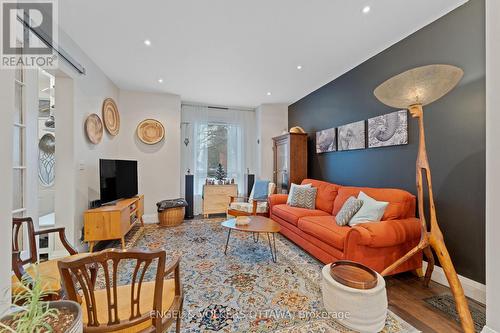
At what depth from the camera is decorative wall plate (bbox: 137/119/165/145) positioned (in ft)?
14.9

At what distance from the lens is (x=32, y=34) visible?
2061 mm

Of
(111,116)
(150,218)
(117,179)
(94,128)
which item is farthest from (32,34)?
(150,218)

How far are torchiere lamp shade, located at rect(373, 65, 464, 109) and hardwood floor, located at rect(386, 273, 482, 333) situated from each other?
1742mm

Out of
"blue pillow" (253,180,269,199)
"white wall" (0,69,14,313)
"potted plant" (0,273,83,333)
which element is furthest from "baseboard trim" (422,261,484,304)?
"white wall" (0,69,14,313)

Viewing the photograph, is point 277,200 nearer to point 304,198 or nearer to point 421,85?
point 304,198

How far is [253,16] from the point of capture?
2238 mm

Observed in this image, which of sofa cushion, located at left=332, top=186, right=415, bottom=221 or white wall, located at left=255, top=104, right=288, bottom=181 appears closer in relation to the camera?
sofa cushion, located at left=332, top=186, right=415, bottom=221

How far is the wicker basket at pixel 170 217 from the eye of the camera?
4.20 metres

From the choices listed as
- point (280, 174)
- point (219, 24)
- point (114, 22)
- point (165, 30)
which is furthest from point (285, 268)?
point (114, 22)

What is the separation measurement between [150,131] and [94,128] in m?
1.34

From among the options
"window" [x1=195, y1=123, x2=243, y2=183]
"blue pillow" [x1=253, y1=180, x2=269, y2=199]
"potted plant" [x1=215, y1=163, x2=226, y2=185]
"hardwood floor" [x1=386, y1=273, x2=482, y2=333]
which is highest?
"window" [x1=195, y1=123, x2=243, y2=183]

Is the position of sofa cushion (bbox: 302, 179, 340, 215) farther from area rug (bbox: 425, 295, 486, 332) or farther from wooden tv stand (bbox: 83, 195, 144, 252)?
wooden tv stand (bbox: 83, 195, 144, 252)

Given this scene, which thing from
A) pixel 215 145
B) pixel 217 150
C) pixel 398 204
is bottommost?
pixel 398 204

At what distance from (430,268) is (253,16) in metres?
3.11
